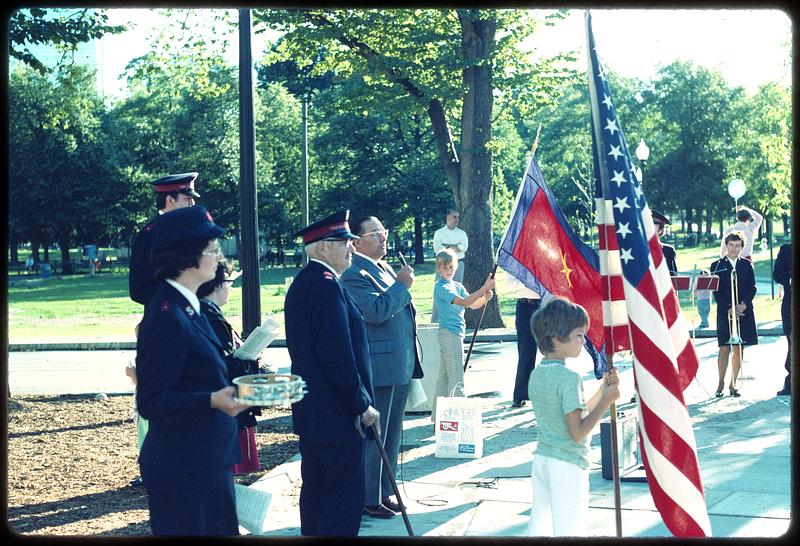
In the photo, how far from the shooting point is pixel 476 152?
67.0 ft

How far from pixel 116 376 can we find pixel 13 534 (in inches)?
368

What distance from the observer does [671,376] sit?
17.8ft

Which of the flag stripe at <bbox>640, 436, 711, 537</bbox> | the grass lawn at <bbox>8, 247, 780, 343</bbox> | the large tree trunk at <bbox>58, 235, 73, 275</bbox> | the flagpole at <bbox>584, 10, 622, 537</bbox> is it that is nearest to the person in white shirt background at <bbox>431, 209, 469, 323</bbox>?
the grass lawn at <bbox>8, 247, 780, 343</bbox>

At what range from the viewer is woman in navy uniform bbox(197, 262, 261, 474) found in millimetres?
5871

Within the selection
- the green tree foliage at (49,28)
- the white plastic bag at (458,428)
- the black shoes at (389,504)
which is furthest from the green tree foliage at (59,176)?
the black shoes at (389,504)

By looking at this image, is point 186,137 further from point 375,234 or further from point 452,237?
point 375,234

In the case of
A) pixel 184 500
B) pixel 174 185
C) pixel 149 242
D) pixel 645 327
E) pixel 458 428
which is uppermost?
pixel 174 185

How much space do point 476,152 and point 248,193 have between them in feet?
31.9

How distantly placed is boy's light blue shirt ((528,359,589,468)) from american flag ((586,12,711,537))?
0.42 m

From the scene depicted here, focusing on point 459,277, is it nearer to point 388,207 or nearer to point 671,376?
point 671,376

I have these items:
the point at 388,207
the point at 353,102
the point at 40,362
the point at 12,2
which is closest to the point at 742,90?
the point at 388,207

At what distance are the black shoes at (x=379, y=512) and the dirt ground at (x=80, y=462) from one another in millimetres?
1348

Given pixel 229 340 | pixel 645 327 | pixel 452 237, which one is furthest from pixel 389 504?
pixel 452 237

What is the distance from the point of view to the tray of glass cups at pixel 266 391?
418cm
